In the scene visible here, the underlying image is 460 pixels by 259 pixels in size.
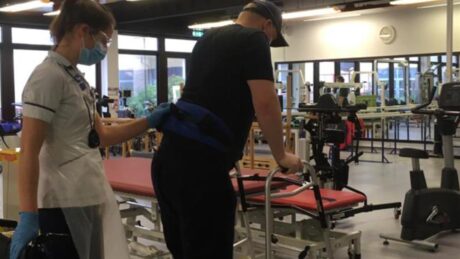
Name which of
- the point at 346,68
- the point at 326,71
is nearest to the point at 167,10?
the point at 326,71

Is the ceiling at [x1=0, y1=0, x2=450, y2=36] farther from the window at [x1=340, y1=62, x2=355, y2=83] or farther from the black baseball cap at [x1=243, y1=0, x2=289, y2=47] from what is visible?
the black baseball cap at [x1=243, y1=0, x2=289, y2=47]

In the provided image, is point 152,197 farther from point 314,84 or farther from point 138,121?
→ point 314,84

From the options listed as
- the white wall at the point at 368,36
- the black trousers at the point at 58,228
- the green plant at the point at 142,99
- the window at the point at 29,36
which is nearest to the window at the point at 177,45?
the green plant at the point at 142,99

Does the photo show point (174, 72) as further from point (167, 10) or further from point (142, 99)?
point (167, 10)

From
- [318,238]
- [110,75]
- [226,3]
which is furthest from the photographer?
[110,75]

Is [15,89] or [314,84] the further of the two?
[314,84]

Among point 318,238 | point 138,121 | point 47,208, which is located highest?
point 138,121

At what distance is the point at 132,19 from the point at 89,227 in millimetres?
11327

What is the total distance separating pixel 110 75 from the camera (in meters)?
13.0

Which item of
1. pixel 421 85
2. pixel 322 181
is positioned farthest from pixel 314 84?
pixel 322 181

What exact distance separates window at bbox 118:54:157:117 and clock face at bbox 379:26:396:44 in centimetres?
632

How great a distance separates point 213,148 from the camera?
1833 millimetres

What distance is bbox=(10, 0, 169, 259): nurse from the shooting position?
5.35 feet

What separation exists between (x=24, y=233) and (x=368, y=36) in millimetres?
12079
